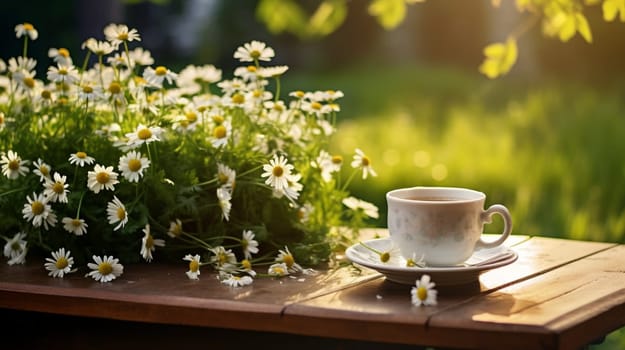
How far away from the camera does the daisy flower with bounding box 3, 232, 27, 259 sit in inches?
84.3

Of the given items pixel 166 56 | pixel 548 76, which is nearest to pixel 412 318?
pixel 548 76

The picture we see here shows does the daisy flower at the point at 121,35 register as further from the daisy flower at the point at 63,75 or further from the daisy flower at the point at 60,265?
the daisy flower at the point at 60,265

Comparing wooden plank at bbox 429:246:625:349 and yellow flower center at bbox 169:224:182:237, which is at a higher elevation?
yellow flower center at bbox 169:224:182:237

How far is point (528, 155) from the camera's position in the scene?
188 inches

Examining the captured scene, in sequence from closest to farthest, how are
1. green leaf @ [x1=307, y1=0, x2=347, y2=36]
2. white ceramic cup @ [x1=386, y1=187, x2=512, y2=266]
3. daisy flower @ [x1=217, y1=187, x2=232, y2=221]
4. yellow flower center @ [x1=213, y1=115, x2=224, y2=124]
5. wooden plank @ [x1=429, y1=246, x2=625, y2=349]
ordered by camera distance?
wooden plank @ [x1=429, y1=246, x2=625, y2=349] < white ceramic cup @ [x1=386, y1=187, x2=512, y2=266] < daisy flower @ [x1=217, y1=187, x2=232, y2=221] < yellow flower center @ [x1=213, y1=115, x2=224, y2=124] < green leaf @ [x1=307, y1=0, x2=347, y2=36]

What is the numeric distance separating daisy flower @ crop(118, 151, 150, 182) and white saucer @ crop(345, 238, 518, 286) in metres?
0.44

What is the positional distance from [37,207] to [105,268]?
214mm

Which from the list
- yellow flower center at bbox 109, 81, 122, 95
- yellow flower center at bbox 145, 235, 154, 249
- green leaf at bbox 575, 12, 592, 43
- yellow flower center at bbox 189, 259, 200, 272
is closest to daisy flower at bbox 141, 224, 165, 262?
yellow flower center at bbox 145, 235, 154, 249

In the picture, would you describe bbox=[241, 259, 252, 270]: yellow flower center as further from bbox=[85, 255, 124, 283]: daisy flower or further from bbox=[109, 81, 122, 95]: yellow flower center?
bbox=[109, 81, 122, 95]: yellow flower center

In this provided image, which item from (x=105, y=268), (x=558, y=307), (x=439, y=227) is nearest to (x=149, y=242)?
(x=105, y=268)

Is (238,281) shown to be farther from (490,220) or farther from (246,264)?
(490,220)

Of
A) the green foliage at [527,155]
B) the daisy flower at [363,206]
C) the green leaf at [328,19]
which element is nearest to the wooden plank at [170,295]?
the daisy flower at [363,206]

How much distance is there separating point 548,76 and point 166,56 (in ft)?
21.1

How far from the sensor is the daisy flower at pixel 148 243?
6.59ft
